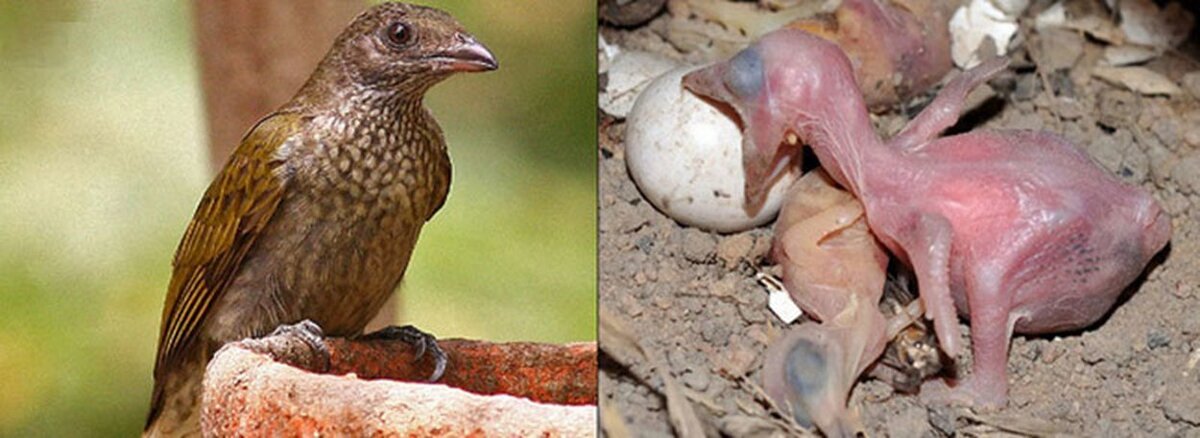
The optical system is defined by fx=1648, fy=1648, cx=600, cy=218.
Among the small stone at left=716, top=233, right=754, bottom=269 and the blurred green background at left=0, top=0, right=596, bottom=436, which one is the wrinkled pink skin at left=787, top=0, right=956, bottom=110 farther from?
the blurred green background at left=0, top=0, right=596, bottom=436

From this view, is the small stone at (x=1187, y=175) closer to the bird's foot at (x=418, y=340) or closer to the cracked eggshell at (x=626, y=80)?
the cracked eggshell at (x=626, y=80)

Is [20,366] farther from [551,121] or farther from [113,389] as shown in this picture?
[551,121]

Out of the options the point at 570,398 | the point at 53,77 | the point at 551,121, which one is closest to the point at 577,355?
the point at 570,398

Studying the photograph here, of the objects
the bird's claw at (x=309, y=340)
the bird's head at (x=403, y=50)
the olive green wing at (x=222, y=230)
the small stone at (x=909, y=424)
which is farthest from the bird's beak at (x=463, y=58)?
the small stone at (x=909, y=424)

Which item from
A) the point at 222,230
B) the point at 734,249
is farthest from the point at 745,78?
the point at 222,230

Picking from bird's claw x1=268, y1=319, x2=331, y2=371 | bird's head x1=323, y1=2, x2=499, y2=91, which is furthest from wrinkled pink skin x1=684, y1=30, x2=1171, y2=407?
bird's claw x1=268, y1=319, x2=331, y2=371

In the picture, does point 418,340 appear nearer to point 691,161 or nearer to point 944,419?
point 691,161

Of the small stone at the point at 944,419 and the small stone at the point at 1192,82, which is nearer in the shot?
the small stone at the point at 944,419
